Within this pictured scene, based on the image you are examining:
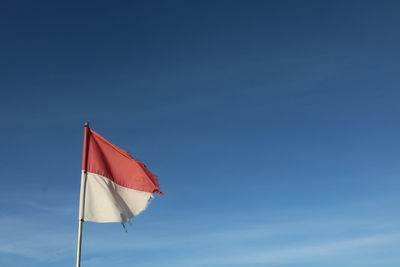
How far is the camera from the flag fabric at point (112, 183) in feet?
90.5

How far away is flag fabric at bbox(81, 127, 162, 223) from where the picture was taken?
2759 centimetres

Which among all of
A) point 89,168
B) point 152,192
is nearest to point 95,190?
point 89,168

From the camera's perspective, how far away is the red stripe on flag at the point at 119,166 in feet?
94.3

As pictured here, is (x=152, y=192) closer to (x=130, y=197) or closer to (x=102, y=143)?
(x=130, y=197)

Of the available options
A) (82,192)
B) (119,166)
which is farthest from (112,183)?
(82,192)

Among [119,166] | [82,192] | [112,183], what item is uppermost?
[119,166]

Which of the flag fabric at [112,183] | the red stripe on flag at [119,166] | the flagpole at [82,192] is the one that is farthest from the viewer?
the red stripe on flag at [119,166]

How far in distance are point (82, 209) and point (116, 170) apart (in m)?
4.15

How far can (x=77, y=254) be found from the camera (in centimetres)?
2352

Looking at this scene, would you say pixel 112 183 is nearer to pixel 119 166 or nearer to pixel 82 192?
pixel 119 166

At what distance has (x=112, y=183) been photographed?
29.3 metres

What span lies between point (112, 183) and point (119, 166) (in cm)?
123

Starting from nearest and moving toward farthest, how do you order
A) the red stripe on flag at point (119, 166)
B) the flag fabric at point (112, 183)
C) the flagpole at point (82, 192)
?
the flagpole at point (82, 192) < the flag fabric at point (112, 183) < the red stripe on flag at point (119, 166)

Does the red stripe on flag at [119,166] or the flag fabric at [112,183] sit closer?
the flag fabric at [112,183]
